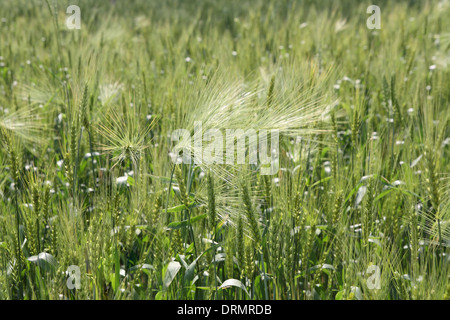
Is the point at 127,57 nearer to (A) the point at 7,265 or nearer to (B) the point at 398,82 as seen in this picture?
(B) the point at 398,82

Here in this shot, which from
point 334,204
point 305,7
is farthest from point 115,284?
point 305,7

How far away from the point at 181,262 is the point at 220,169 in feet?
0.97

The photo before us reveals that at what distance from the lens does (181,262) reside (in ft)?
4.79

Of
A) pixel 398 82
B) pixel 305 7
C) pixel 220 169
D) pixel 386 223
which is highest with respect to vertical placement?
pixel 305 7

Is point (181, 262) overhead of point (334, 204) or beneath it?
beneath

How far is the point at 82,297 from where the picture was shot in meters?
1.28

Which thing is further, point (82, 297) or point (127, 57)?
point (127, 57)
